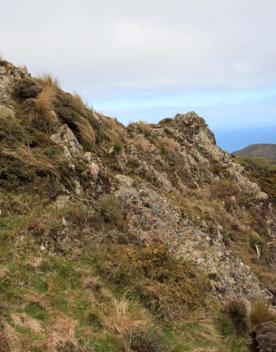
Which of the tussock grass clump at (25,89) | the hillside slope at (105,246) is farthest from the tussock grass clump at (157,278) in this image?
the tussock grass clump at (25,89)

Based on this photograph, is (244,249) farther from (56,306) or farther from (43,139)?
(56,306)

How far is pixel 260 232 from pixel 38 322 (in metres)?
12.7

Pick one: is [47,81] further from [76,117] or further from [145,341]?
[145,341]

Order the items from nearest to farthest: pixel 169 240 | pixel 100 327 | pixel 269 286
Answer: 1. pixel 100 327
2. pixel 169 240
3. pixel 269 286

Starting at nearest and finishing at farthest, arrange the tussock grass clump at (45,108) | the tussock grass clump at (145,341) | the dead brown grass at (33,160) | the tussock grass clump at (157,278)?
the tussock grass clump at (145,341)
the tussock grass clump at (157,278)
the dead brown grass at (33,160)
the tussock grass clump at (45,108)

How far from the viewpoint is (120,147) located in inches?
636

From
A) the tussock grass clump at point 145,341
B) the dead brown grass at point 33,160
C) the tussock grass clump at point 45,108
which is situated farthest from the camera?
the tussock grass clump at point 45,108

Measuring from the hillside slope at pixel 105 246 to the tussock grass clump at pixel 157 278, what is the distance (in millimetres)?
28

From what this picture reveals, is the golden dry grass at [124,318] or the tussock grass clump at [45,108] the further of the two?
the tussock grass clump at [45,108]

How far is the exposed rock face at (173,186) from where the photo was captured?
12117mm

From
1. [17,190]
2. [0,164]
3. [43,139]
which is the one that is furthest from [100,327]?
[43,139]

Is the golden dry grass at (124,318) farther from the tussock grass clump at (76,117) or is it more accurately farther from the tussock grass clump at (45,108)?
the tussock grass clump at (76,117)

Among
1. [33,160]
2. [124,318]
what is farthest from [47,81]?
[124,318]

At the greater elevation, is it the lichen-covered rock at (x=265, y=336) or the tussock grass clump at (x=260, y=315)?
the tussock grass clump at (x=260, y=315)
